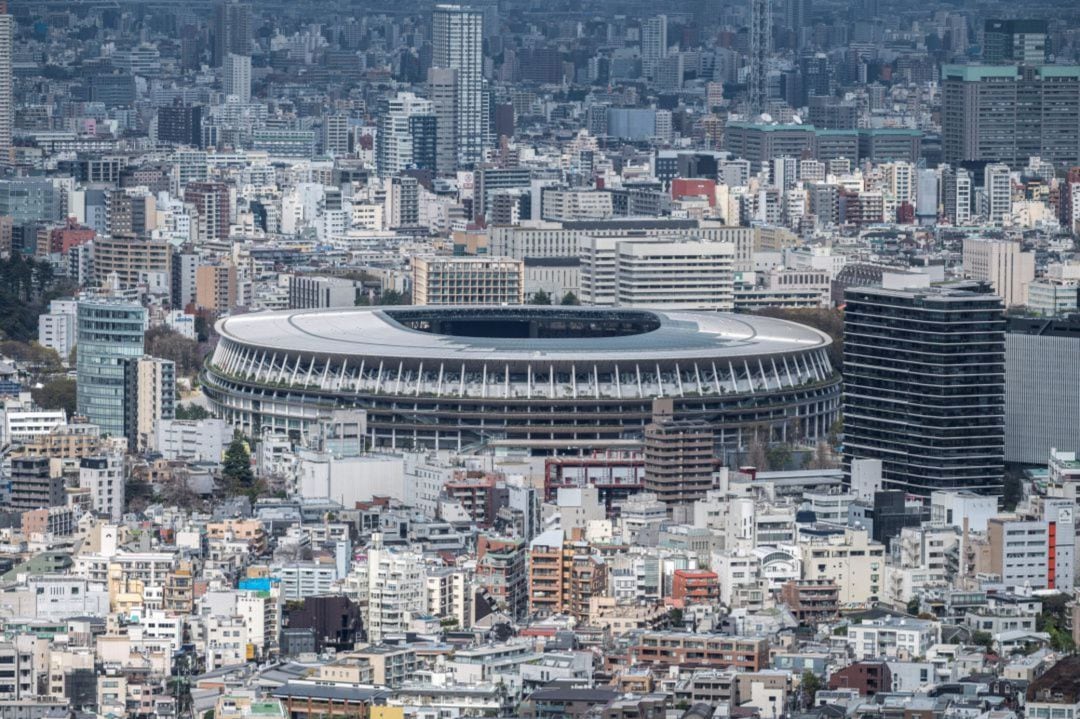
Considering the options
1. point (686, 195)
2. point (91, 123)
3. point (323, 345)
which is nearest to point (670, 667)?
point (323, 345)

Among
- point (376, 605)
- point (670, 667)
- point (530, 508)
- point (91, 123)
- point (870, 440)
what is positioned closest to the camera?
point (670, 667)

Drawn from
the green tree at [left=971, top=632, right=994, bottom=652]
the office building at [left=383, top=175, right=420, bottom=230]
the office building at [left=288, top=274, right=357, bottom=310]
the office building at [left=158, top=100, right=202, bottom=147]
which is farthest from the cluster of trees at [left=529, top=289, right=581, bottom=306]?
the office building at [left=158, top=100, right=202, bottom=147]

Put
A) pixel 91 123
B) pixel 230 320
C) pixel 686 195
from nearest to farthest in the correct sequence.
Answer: pixel 230 320
pixel 686 195
pixel 91 123

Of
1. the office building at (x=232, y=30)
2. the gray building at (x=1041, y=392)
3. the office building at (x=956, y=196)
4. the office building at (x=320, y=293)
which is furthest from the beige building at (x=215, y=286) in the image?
the office building at (x=232, y=30)

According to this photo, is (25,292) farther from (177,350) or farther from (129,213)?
(129,213)

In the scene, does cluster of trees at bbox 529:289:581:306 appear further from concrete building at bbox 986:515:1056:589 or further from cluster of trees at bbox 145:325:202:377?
concrete building at bbox 986:515:1056:589

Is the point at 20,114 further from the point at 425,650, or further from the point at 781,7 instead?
the point at 425,650

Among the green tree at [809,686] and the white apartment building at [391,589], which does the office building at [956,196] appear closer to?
the white apartment building at [391,589]
